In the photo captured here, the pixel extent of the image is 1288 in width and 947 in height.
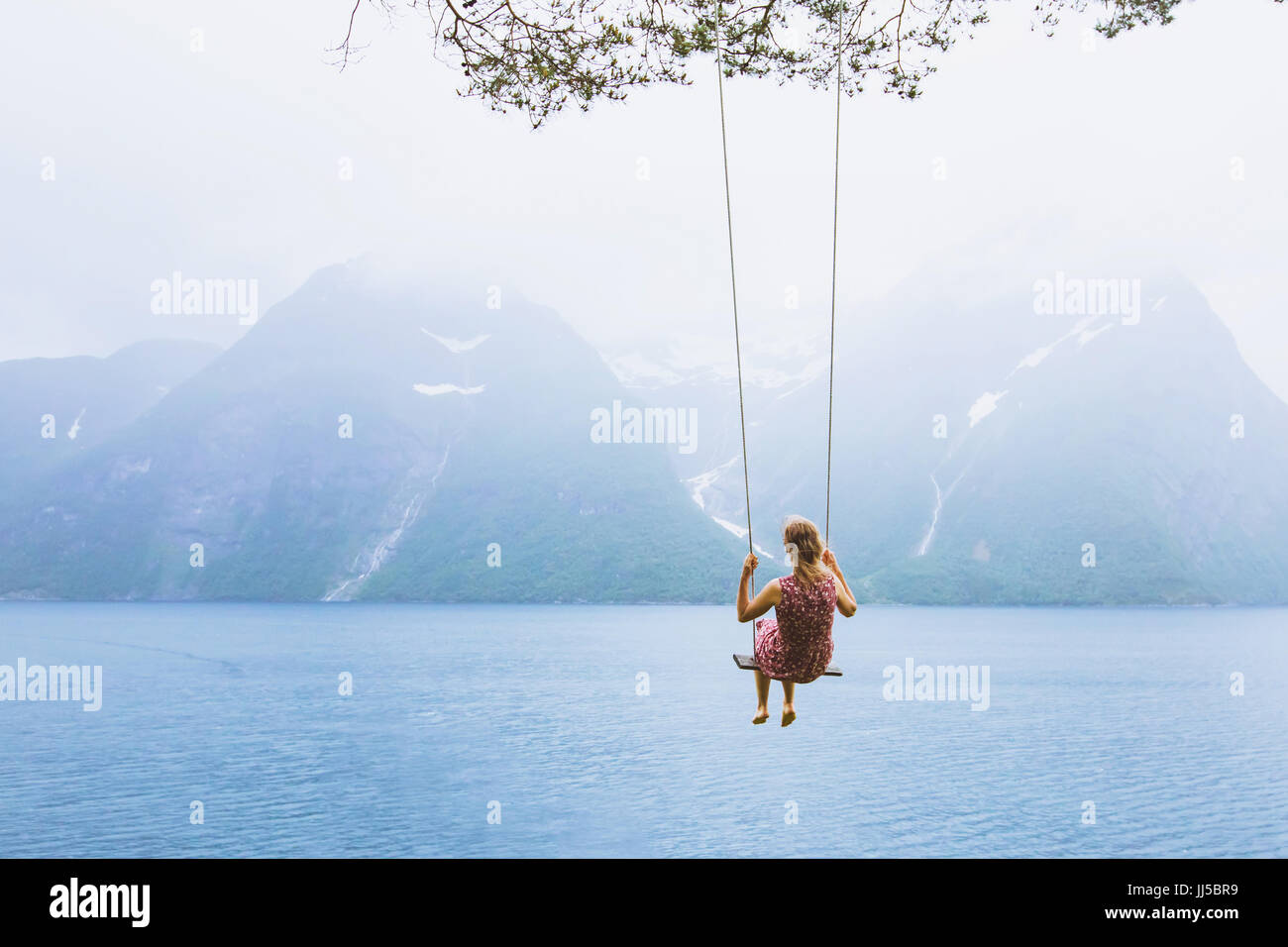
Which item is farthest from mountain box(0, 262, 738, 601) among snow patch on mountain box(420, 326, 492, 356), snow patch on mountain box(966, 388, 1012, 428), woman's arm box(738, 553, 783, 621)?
woman's arm box(738, 553, 783, 621)

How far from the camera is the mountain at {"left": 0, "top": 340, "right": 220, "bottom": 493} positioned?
145 meters

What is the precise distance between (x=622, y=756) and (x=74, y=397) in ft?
498

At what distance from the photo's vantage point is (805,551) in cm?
646

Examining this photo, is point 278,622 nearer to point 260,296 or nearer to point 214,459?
point 214,459

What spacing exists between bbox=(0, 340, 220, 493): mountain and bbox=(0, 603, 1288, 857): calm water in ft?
252

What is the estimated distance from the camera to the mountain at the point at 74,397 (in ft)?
475

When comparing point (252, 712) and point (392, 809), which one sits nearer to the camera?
point (392, 809)

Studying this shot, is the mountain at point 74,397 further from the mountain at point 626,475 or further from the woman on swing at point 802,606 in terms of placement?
the woman on swing at point 802,606

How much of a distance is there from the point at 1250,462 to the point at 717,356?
83.4 metres

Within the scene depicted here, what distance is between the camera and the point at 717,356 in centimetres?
19012

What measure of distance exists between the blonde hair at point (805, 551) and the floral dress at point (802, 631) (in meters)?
0.05

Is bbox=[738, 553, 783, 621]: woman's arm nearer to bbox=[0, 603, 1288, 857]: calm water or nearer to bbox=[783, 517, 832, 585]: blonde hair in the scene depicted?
bbox=[783, 517, 832, 585]: blonde hair

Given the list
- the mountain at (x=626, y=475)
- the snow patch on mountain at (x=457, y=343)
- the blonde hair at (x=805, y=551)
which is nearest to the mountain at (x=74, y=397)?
the mountain at (x=626, y=475)
